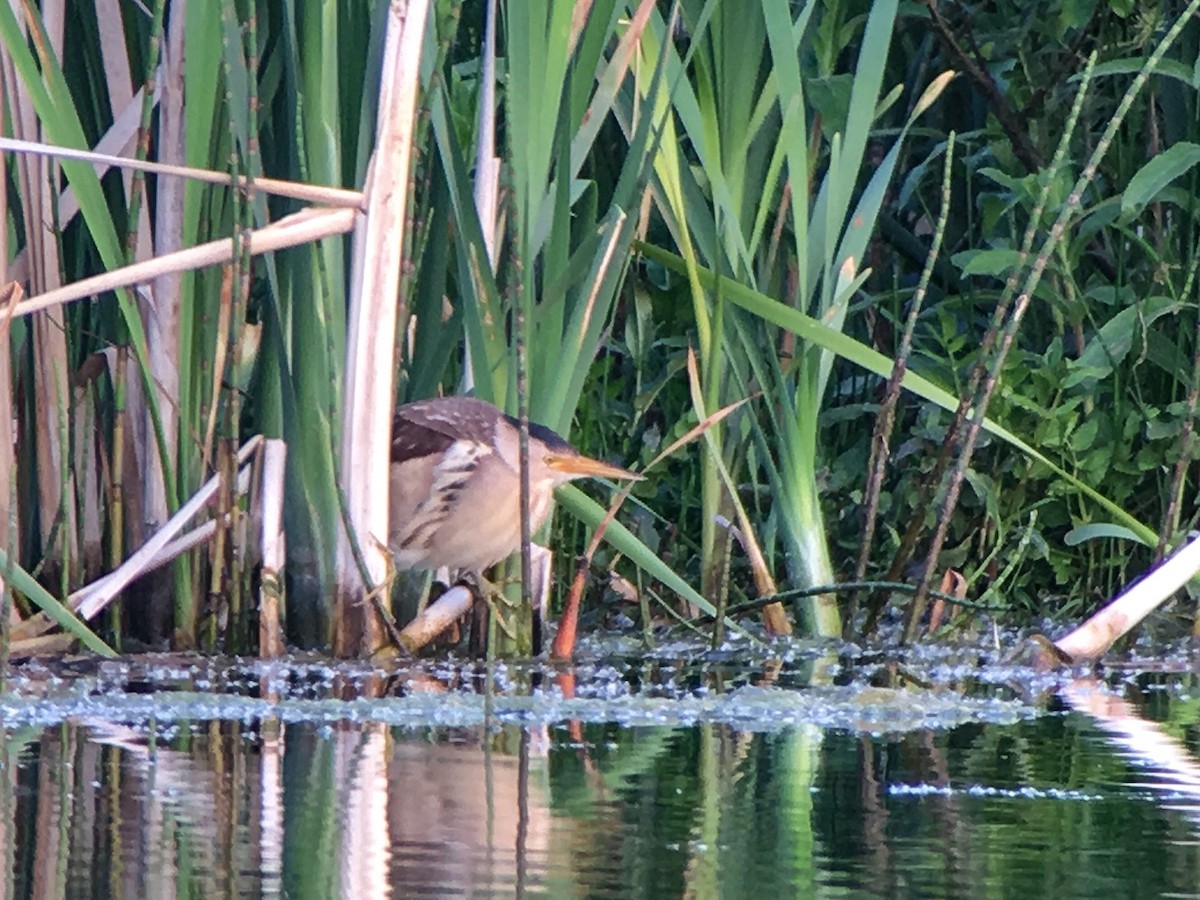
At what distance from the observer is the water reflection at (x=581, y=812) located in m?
2.51

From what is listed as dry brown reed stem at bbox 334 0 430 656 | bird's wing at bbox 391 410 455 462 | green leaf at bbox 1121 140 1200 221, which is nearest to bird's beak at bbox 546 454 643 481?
bird's wing at bbox 391 410 455 462

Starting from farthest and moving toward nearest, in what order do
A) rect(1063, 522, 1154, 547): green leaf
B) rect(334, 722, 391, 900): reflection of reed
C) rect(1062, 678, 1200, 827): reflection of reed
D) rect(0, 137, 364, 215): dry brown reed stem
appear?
1. rect(1063, 522, 1154, 547): green leaf
2. rect(0, 137, 364, 215): dry brown reed stem
3. rect(1062, 678, 1200, 827): reflection of reed
4. rect(334, 722, 391, 900): reflection of reed

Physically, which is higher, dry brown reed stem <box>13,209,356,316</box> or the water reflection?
dry brown reed stem <box>13,209,356,316</box>

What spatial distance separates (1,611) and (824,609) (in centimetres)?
186

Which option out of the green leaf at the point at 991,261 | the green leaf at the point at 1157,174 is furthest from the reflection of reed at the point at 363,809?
the green leaf at the point at 1157,174

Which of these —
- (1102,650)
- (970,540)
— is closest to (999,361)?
(1102,650)

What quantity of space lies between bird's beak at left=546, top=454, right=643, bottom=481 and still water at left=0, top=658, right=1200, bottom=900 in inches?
18.5

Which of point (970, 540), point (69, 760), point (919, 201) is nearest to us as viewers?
point (69, 760)

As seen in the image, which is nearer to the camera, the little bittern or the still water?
the still water

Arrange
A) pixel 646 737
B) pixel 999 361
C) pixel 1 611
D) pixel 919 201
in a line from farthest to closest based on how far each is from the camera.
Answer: pixel 919 201, pixel 999 361, pixel 1 611, pixel 646 737

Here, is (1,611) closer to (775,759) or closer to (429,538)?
(429,538)

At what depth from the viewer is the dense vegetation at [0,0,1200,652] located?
461 centimetres

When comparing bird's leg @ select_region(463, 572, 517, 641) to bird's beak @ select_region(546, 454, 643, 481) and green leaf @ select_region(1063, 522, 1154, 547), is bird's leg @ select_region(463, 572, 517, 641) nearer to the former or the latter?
bird's beak @ select_region(546, 454, 643, 481)

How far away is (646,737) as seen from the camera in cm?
375
